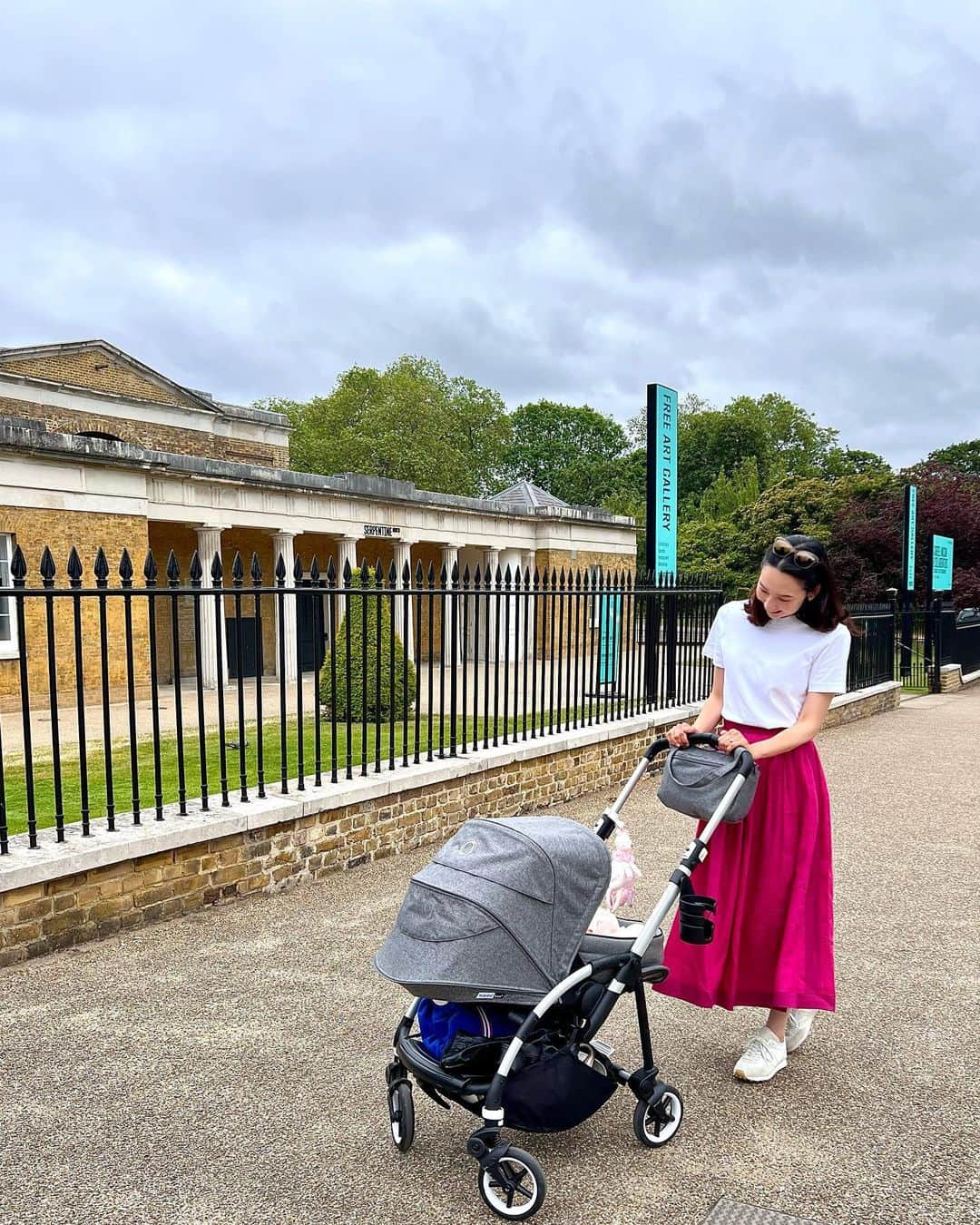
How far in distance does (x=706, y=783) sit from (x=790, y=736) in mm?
367

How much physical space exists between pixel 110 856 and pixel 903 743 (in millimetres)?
10636

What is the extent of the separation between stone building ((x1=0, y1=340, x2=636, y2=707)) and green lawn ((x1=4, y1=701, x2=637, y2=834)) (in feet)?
3.87

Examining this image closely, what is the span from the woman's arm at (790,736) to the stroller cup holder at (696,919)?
0.53 meters

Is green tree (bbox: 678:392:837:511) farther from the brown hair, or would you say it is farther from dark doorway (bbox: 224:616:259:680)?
the brown hair

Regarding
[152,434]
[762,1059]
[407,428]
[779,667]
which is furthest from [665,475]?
[407,428]

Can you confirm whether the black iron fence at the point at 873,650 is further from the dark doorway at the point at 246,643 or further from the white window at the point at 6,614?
the white window at the point at 6,614

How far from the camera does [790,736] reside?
3375mm

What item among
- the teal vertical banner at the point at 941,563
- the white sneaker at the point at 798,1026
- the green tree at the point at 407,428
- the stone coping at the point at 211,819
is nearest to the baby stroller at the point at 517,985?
the white sneaker at the point at 798,1026

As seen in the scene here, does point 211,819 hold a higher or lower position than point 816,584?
lower

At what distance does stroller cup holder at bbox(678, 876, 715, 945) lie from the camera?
3119 millimetres

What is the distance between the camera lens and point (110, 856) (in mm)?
4625

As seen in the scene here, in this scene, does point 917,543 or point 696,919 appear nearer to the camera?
point 696,919

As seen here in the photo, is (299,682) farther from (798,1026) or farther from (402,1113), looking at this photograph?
(798,1026)

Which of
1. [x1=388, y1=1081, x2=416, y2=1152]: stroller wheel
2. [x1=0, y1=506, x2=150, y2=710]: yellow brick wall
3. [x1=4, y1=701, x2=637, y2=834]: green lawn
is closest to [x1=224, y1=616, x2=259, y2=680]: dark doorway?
[x1=0, y1=506, x2=150, y2=710]: yellow brick wall
